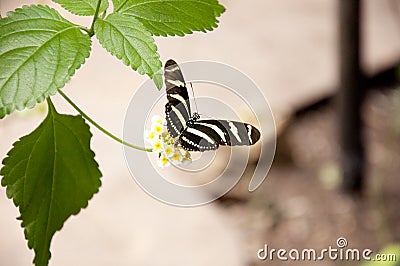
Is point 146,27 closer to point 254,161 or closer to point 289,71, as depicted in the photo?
point 254,161

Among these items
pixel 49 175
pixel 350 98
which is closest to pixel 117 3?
pixel 49 175

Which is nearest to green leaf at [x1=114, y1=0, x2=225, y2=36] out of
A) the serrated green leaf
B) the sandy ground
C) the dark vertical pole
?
the serrated green leaf

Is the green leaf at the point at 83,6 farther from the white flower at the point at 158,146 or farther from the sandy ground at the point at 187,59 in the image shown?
the sandy ground at the point at 187,59

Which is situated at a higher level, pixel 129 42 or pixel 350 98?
pixel 350 98

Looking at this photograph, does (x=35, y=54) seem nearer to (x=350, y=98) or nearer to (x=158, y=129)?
(x=158, y=129)

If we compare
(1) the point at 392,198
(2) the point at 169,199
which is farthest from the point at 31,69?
(1) the point at 392,198

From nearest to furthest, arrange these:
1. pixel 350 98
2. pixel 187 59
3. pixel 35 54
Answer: pixel 35 54 → pixel 350 98 → pixel 187 59

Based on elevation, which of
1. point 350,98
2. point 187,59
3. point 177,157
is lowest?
point 177,157
